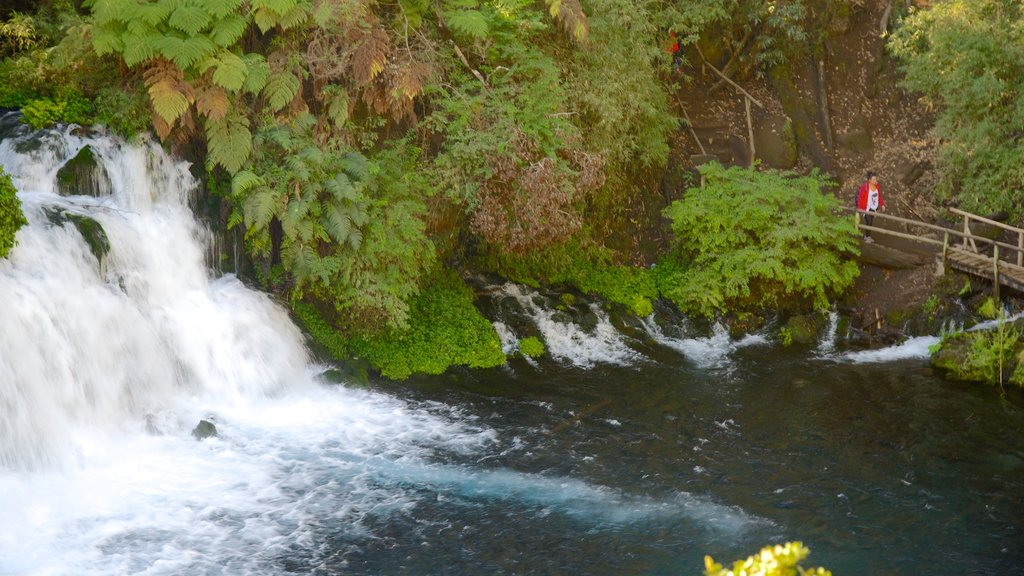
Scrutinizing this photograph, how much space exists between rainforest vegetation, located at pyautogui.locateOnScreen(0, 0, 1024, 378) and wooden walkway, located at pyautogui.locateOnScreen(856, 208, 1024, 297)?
2.28 ft

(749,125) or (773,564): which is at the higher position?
(749,125)

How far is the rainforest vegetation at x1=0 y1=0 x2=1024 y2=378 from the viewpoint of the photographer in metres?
14.7

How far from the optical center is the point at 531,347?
17.4 m

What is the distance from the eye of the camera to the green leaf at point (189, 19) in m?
14.0

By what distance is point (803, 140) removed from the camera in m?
23.8

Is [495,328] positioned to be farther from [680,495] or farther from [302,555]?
[302,555]

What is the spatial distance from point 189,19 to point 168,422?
5620 millimetres

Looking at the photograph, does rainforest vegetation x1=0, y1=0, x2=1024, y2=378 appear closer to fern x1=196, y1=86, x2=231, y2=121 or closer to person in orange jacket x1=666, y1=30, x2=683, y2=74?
fern x1=196, y1=86, x2=231, y2=121

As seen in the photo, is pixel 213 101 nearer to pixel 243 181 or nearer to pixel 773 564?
pixel 243 181

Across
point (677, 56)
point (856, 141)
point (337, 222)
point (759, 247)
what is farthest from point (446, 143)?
point (856, 141)

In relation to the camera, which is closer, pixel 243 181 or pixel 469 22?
pixel 243 181

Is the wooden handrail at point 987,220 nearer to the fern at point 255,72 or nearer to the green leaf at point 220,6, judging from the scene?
the fern at point 255,72

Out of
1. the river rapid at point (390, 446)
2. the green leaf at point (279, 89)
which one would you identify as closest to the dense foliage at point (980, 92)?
the river rapid at point (390, 446)

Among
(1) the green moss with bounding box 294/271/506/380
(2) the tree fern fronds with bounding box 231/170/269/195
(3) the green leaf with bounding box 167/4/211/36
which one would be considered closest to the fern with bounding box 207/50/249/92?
(3) the green leaf with bounding box 167/4/211/36
